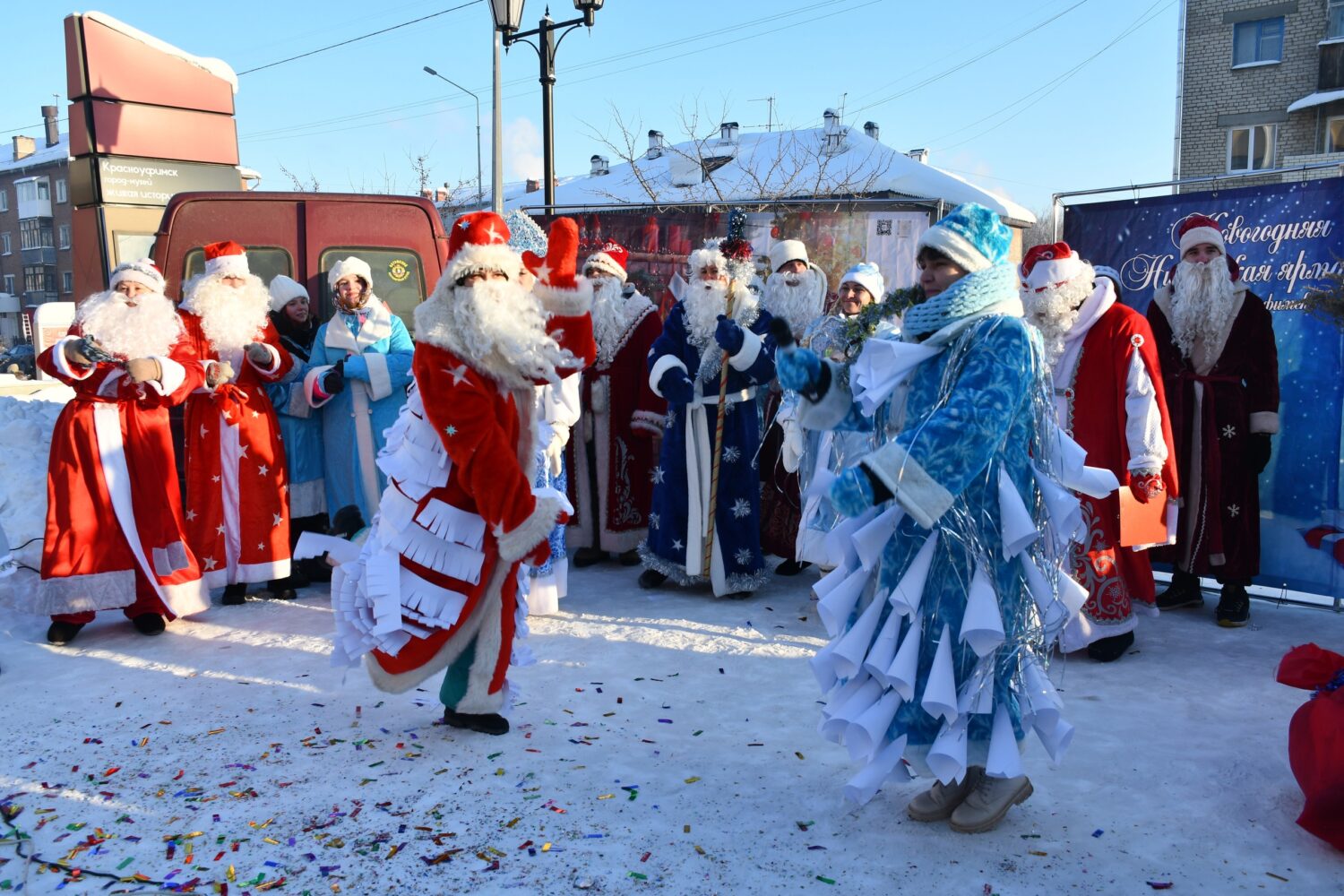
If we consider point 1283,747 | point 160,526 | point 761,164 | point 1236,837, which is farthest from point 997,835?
point 761,164

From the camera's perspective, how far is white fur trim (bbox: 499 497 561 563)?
3.43 m

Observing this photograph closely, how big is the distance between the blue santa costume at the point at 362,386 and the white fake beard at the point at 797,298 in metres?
2.42

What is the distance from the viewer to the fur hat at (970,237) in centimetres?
292

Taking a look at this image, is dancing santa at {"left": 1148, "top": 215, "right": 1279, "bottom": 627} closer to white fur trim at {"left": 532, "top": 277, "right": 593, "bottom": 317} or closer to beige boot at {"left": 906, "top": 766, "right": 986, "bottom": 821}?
beige boot at {"left": 906, "top": 766, "right": 986, "bottom": 821}

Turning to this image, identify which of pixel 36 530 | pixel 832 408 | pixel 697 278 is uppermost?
pixel 697 278

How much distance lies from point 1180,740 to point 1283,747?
0.35m

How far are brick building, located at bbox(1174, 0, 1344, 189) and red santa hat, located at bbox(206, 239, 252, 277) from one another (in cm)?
2584

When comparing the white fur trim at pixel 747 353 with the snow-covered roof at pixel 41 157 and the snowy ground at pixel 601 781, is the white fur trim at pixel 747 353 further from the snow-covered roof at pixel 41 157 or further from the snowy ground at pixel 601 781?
the snow-covered roof at pixel 41 157

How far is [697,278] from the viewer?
6.09 m

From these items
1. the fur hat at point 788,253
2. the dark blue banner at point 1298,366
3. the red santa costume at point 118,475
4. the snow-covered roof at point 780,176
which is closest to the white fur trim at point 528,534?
the red santa costume at point 118,475

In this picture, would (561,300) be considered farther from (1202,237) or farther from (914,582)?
(1202,237)

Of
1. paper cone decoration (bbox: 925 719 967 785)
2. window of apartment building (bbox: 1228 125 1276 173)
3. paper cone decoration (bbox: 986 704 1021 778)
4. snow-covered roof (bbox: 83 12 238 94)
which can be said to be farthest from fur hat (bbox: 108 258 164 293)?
window of apartment building (bbox: 1228 125 1276 173)

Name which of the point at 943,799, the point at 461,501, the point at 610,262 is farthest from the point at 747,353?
the point at 943,799

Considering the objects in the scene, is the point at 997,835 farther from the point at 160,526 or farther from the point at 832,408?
the point at 160,526
